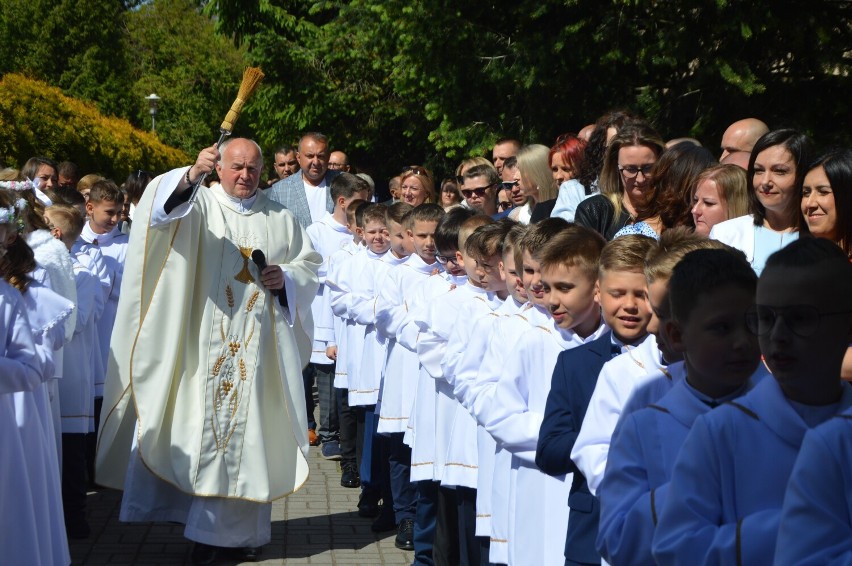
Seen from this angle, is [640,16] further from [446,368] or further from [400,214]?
[446,368]

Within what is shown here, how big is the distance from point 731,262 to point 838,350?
1.77 ft

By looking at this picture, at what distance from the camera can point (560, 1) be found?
1169cm

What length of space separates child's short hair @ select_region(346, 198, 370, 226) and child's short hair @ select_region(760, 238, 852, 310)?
7428 mm

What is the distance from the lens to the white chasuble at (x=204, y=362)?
729cm

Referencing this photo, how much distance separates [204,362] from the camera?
743 cm

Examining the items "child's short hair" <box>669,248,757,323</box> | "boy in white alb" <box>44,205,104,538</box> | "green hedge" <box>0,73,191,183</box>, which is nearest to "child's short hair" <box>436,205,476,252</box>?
"boy in white alb" <box>44,205,104,538</box>

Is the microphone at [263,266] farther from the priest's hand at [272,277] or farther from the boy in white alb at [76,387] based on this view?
the boy in white alb at [76,387]

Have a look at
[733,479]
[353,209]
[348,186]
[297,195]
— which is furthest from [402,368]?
[733,479]

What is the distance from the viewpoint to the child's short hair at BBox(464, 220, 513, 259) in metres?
5.67

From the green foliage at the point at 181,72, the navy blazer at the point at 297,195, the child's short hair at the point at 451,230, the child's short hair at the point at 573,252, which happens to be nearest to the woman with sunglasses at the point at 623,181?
the child's short hair at the point at 451,230

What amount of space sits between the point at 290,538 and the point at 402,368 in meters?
1.27

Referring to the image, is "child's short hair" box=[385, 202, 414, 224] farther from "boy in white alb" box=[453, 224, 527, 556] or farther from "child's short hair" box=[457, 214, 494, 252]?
"boy in white alb" box=[453, 224, 527, 556]

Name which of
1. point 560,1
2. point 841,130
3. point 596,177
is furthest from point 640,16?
point 596,177

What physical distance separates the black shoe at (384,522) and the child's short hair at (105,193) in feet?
10.3
